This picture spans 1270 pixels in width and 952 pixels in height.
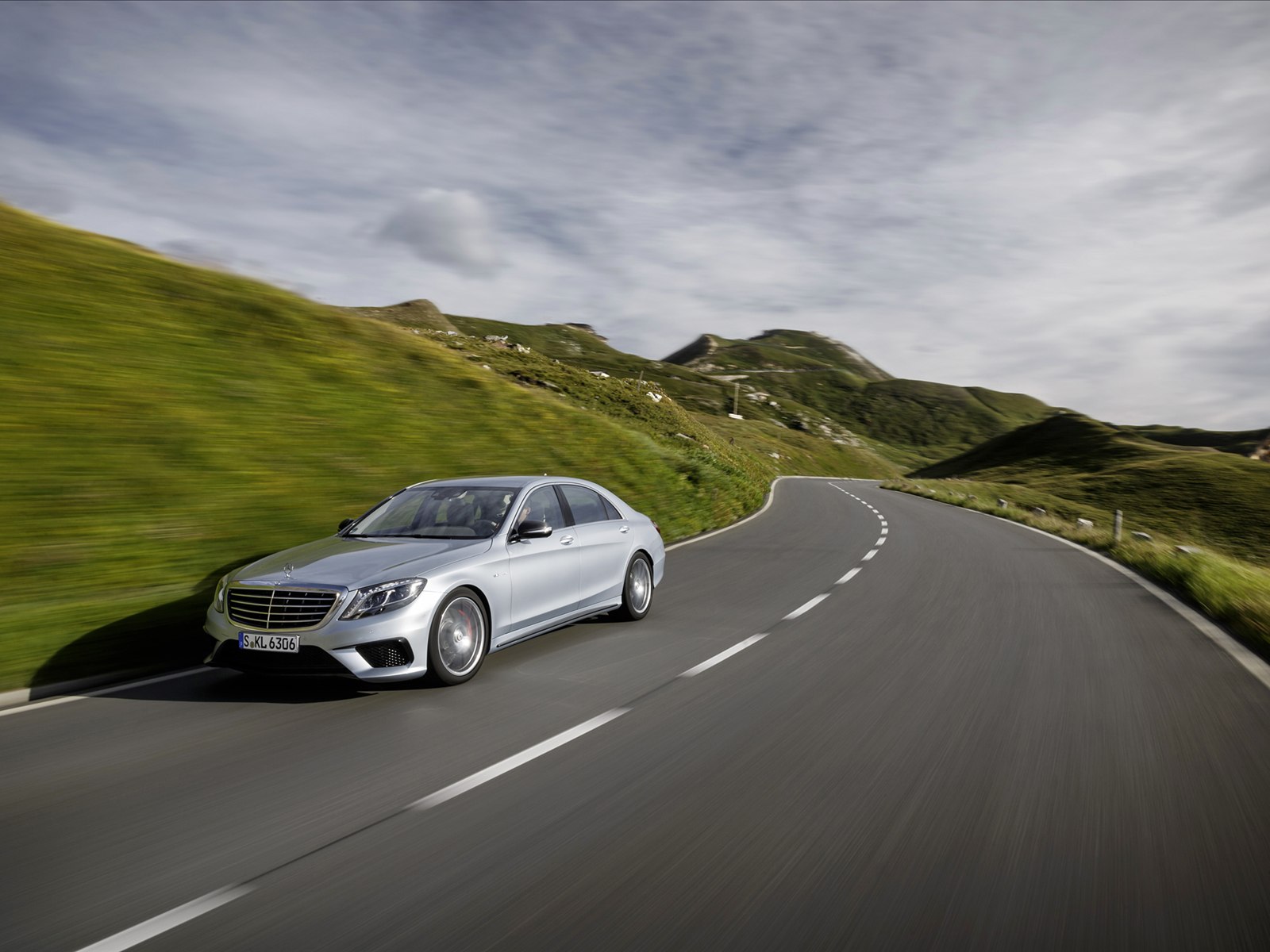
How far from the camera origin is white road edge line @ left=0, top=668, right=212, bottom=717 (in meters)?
6.24

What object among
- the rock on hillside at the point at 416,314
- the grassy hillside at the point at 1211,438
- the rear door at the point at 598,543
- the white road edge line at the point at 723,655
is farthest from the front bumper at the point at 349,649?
A: the grassy hillside at the point at 1211,438

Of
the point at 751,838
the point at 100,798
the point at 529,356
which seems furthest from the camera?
the point at 529,356

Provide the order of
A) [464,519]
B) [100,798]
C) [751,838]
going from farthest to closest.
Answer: [464,519] < [100,798] < [751,838]

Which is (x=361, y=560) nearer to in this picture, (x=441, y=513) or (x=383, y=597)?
(x=383, y=597)

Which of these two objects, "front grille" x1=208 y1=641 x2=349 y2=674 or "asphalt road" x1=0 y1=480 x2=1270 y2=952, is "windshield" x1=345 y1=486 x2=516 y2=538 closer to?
"asphalt road" x1=0 y1=480 x2=1270 y2=952

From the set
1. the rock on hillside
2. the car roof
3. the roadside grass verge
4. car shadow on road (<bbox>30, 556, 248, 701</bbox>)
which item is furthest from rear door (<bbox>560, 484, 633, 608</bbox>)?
the rock on hillside

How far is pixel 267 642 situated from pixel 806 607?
5.93 m

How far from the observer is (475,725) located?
5.64 metres

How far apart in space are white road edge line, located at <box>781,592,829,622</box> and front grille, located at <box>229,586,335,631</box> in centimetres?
485

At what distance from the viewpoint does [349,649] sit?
6.00 metres

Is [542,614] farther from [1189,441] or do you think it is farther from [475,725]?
[1189,441]

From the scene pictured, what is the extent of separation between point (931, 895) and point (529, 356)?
45393mm

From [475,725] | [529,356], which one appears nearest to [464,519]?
[475,725]

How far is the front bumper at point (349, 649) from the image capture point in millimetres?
5988
